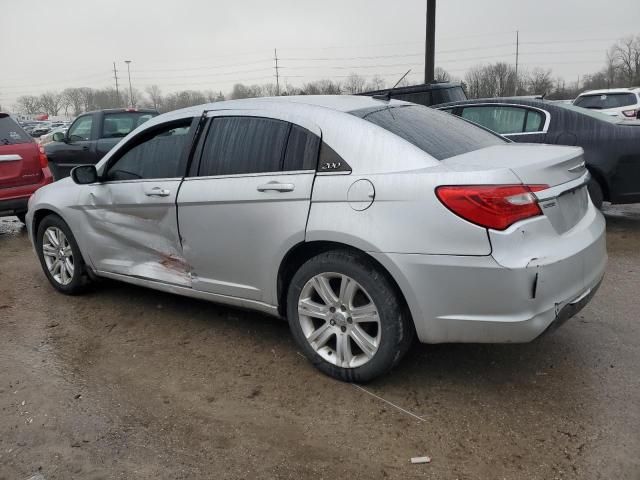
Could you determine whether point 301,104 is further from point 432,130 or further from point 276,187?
point 432,130

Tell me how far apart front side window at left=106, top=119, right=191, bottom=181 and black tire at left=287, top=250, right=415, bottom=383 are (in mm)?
1320

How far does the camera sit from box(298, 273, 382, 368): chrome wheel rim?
3.01 metres

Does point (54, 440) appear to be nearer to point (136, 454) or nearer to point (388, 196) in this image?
point (136, 454)

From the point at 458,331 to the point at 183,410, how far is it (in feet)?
4.86

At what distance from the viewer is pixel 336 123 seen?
3172 millimetres

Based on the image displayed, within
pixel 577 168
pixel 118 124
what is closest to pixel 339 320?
pixel 577 168

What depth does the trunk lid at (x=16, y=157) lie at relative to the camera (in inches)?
276

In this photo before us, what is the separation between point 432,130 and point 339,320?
1256 mm

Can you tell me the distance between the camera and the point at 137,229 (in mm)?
4074

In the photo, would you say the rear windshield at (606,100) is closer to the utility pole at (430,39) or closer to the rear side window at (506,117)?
the utility pole at (430,39)

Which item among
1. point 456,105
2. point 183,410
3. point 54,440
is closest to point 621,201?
point 456,105

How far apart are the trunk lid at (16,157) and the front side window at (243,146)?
4545 millimetres

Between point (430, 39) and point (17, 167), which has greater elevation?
point (430, 39)

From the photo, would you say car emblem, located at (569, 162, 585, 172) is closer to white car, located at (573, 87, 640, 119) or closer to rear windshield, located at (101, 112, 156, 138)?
rear windshield, located at (101, 112, 156, 138)
